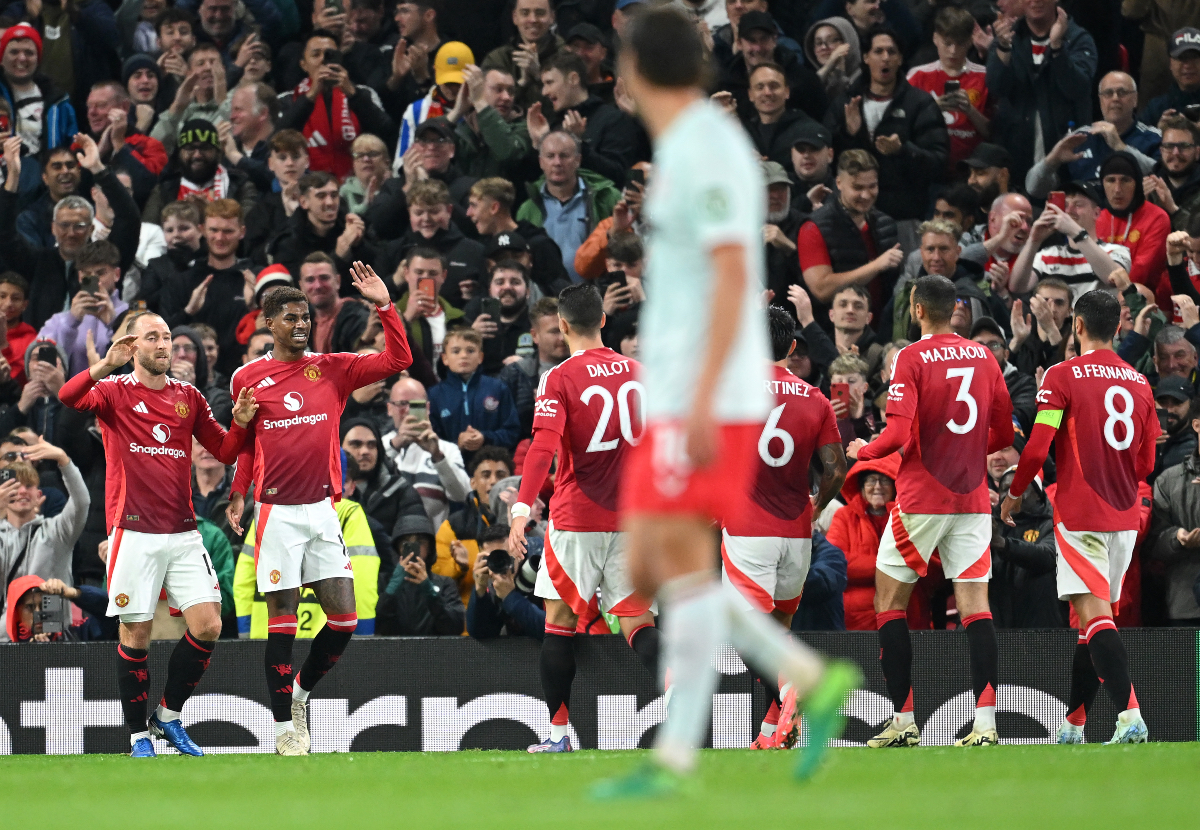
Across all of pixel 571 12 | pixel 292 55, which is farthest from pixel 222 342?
pixel 571 12

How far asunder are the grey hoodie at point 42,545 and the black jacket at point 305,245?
3.90m

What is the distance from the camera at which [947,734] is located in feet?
33.8

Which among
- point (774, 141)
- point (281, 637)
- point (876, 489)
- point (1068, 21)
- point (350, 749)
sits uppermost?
point (1068, 21)

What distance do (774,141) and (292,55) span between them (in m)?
5.86

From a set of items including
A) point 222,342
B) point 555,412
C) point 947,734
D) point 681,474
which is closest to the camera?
point 681,474

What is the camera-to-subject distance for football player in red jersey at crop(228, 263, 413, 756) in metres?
9.19

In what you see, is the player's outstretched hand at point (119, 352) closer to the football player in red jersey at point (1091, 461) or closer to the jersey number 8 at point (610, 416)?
the jersey number 8 at point (610, 416)

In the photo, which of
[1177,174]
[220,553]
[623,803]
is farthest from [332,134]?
[623,803]

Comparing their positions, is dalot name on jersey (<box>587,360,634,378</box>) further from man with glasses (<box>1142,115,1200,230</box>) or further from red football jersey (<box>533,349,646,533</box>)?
man with glasses (<box>1142,115,1200,230</box>)

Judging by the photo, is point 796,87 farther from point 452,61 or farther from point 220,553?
point 220,553

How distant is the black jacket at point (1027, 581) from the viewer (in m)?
10.7

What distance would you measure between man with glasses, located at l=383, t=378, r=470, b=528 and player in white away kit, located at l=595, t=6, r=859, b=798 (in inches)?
271

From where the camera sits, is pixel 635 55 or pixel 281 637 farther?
pixel 281 637

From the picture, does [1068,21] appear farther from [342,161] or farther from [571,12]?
[342,161]
